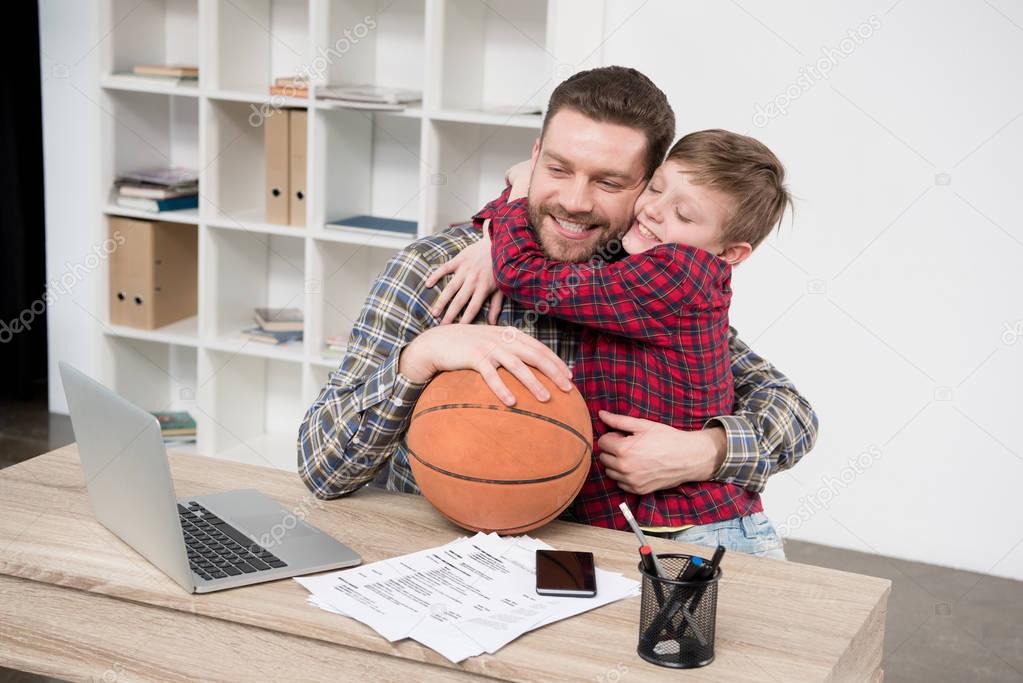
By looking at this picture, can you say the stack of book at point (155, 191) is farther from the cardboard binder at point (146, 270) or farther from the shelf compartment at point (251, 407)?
the shelf compartment at point (251, 407)

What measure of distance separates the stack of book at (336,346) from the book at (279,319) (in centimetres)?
22

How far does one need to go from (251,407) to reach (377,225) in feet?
3.25

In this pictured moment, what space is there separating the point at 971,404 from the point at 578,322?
2.23 metres

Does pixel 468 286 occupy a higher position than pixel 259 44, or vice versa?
pixel 259 44

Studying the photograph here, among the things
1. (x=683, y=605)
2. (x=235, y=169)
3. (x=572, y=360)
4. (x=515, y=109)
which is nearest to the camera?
(x=683, y=605)

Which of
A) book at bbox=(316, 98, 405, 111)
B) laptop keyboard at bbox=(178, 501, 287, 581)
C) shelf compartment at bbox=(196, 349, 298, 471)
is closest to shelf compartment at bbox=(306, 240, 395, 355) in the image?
shelf compartment at bbox=(196, 349, 298, 471)

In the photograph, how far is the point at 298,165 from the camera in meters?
4.02

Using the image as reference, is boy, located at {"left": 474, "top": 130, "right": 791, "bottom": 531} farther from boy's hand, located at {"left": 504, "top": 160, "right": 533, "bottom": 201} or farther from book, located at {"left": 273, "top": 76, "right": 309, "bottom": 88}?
book, located at {"left": 273, "top": 76, "right": 309, "bottom": 88}

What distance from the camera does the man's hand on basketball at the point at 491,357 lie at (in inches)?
62.1

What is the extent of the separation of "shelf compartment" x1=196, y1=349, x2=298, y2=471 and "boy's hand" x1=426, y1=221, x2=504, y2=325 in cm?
232

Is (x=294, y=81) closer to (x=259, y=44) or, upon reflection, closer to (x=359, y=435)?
(x=259, y=44)

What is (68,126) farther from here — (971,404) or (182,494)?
(971,404)

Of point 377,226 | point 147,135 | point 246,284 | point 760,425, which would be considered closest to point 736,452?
point 760,425

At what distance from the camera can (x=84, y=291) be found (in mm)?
4453
